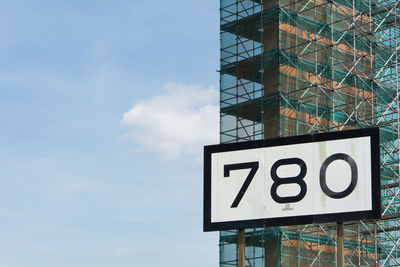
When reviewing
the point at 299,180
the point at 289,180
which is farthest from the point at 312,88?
the point at 299,180

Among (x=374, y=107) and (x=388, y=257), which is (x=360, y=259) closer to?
(x=388, y=257)

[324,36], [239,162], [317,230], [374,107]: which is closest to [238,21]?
[324,36]

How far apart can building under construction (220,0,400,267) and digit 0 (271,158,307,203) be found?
1622 centimetres

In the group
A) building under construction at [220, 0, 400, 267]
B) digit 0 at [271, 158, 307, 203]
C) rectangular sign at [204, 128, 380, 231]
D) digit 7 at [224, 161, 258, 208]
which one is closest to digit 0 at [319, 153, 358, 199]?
rectangular sign at [204, 128, 380, 231]

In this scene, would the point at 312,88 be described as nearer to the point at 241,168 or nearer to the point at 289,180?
the point at 241,168

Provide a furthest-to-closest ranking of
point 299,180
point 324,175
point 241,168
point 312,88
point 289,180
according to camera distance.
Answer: point 312,88, point 241,168, point 289,180, point 299,180, point 324,175

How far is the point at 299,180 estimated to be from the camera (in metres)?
17.9

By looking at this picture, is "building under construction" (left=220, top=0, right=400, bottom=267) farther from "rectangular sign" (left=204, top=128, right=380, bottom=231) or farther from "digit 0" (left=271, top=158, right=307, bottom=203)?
"digit 0" (left=271, top=158, right=307, bottom=203)

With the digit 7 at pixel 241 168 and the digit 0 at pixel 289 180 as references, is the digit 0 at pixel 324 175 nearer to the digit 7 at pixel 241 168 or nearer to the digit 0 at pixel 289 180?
the digit 0 at pixel 289 180

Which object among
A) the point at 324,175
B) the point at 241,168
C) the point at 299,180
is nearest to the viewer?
the point at 324,175

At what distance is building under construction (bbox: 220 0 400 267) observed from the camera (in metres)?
34.9

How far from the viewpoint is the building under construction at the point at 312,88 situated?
1375 inches

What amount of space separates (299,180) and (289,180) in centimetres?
28

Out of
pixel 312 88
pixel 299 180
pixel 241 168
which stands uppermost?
pixel 312 88
